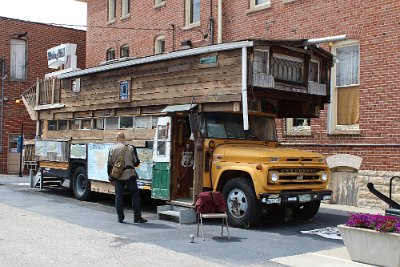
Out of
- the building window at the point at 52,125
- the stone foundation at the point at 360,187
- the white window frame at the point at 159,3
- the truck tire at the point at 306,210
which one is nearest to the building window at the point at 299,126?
the stone foundation at the point at 360,187

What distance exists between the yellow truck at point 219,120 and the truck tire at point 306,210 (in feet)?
0.07

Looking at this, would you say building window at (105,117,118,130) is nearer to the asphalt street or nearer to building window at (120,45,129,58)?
the asphalt street

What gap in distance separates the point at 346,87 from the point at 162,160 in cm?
588

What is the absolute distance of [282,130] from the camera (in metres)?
16.0

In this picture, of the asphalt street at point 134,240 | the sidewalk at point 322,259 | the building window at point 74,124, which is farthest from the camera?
the building window at point 74,124

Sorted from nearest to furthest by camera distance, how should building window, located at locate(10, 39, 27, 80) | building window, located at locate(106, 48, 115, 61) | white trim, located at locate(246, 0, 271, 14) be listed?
white trim, located at locate(246, 0, 271, 14), building window, located at locate(106, 48, 115, 61), building window, located at locate(10, 39, 27, 80)

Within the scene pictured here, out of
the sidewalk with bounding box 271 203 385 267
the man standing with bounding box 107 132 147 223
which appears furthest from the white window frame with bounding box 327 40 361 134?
the sidewalk with bounding box 271 203 385 267

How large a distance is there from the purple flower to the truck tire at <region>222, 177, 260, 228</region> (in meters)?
2.43

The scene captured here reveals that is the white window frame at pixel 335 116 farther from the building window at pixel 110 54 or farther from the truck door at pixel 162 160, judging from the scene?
the building window at pixel 110 54

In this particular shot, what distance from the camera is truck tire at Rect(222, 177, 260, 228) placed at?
9.95 meters

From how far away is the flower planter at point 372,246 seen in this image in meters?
7.16

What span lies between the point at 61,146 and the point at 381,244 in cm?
1050

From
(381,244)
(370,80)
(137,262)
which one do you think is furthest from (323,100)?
(137,262)

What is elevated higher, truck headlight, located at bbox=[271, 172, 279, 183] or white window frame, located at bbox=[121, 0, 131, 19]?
white window frame, located at bbox=[121, 0, 131, 19]
